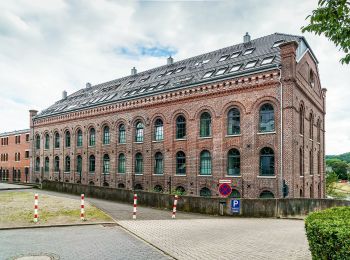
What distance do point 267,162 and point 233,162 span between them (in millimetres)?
2564

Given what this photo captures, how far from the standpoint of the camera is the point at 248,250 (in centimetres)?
758

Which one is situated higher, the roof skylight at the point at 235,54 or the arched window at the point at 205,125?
the roof skylight at the point at 235,54

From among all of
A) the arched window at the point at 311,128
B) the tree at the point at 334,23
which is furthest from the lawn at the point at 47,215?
the arched window at the point at 311,128

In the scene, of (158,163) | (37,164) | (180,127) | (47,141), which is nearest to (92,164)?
(158,163)

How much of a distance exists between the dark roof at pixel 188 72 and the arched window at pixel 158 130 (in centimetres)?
263

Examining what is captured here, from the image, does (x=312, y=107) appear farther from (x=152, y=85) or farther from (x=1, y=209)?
(x=1, y=209)

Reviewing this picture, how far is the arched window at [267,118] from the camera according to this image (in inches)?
836

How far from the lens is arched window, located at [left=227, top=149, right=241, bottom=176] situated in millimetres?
22500

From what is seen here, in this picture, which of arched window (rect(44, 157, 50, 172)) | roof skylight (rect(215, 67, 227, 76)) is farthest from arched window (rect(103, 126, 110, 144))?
roof skylight (rect(215, 67, 227, 76))

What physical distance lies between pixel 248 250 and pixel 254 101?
Answer: 50.5 ft

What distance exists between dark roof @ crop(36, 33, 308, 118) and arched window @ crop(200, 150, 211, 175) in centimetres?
561

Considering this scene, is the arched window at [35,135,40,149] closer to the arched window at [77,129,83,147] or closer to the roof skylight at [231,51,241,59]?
the arched window at [77,129,83,147]

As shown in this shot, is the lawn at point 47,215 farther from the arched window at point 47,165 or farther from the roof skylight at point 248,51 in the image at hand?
the arched window at point 47,165

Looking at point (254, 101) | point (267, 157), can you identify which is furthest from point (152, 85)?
point (267, 157)
